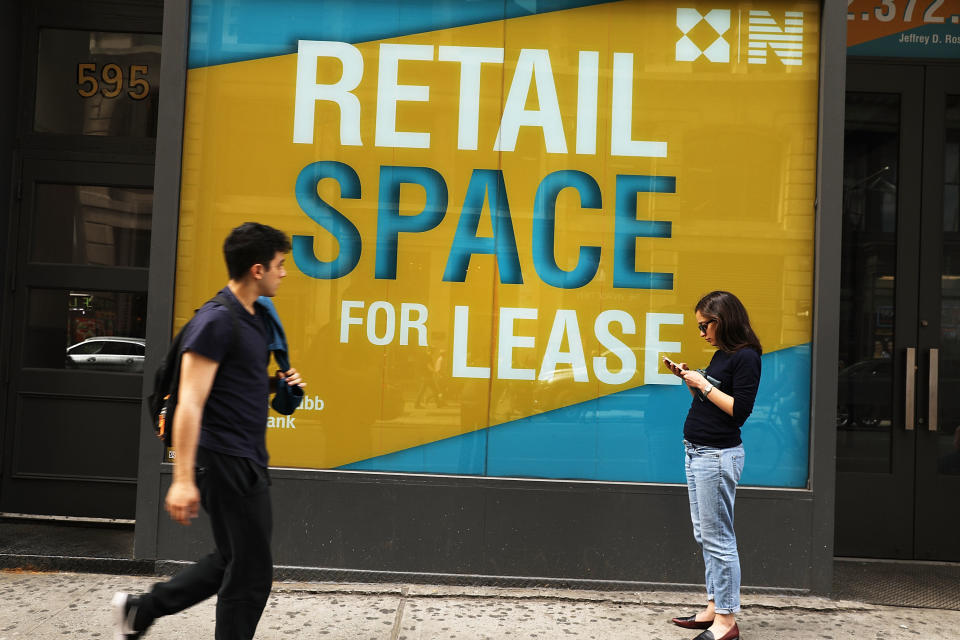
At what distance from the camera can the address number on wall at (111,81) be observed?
6090mm

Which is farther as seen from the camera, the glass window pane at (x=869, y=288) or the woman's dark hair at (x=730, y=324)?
the glass window pane at (x=869, y=288)

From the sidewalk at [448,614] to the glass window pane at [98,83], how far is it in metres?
3.17

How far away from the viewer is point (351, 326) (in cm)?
521

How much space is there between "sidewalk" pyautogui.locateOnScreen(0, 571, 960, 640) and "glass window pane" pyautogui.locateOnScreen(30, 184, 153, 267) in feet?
7.44

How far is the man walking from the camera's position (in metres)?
3.06

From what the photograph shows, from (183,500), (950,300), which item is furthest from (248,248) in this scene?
(950,300)

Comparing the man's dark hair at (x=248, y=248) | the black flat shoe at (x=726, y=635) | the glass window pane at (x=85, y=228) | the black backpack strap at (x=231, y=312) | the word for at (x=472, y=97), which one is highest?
the word for at (x=472, y=97)

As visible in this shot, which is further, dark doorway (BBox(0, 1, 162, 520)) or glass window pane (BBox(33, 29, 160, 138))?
glass window pane (BBox(33, 29, 160, 138))

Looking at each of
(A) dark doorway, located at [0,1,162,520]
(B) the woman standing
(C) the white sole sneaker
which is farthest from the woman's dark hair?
(A) dark doorway, located at [0,1,162,520]

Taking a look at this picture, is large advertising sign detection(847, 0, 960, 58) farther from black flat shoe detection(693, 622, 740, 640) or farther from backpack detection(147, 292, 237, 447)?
backpack detection(147, 292, 237, 447)

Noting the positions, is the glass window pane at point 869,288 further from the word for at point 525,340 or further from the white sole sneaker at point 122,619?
the white sole sneaker at point 122,619

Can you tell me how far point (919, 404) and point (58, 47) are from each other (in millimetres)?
6835

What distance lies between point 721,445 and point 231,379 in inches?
94.5

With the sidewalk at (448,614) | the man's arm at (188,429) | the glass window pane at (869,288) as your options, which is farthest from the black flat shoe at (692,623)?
the man's arm at (188,429)
